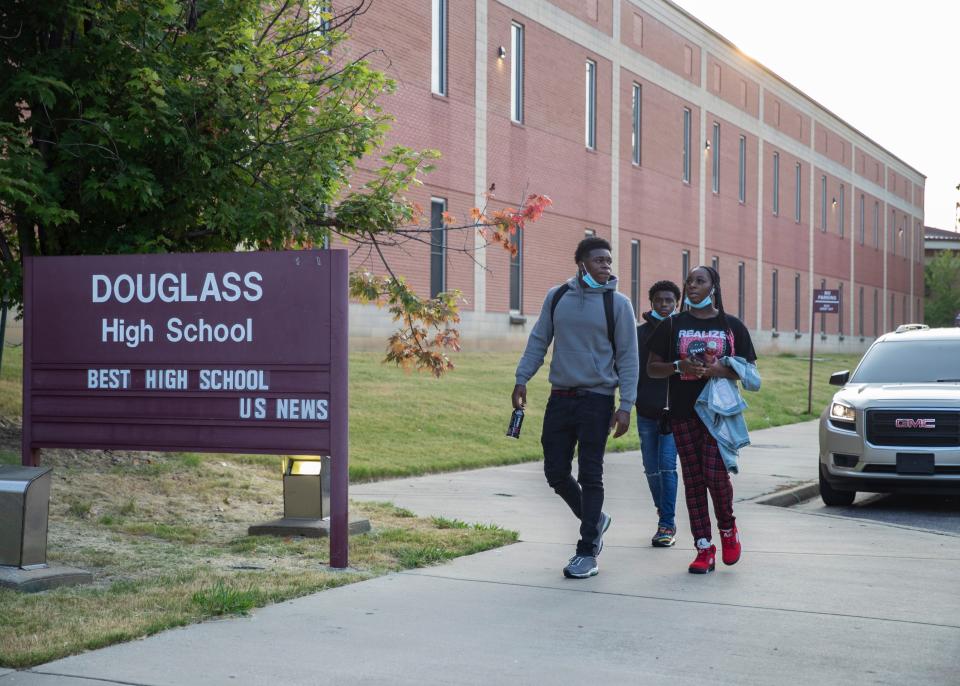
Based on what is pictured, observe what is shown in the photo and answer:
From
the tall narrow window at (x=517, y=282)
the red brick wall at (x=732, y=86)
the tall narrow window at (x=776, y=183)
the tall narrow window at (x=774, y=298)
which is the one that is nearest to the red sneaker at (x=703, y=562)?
the tall narrow window at (x=517, y=282)

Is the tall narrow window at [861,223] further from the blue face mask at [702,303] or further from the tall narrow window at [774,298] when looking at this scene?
the blue face mask at [702,303]

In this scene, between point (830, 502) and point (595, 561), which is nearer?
point (595, 561)

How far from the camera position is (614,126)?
119ft

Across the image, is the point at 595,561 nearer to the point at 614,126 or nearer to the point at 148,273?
the point at 148,273

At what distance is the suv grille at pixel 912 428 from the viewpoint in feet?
37.6

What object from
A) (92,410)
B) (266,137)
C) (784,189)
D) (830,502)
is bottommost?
(830,502)

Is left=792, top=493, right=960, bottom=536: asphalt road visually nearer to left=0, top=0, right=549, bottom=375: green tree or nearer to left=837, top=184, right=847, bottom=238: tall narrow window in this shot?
left=0, top=0, right=549, bottom=375: green tree

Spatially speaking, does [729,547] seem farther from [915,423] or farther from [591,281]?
[915,423]

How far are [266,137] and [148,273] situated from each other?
69.6 inches

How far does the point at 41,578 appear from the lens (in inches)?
263

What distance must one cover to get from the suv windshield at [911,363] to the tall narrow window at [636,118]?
2547cm

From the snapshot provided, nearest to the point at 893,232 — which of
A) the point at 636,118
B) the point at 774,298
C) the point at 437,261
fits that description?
the point at 774,298

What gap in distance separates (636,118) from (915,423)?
91.8 feet

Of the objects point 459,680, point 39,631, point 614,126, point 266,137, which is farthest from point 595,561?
point 614,126
